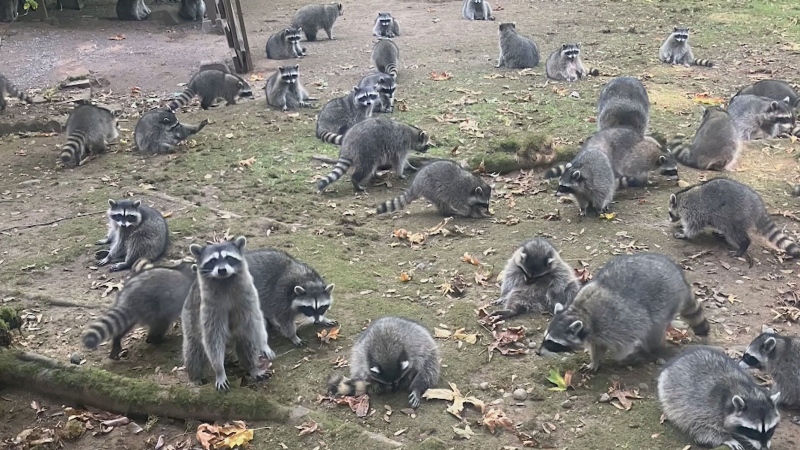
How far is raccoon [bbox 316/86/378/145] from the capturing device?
10029mm

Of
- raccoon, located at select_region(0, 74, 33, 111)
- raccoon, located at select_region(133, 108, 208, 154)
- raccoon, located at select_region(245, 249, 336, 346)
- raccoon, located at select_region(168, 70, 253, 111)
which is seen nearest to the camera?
raccoon, located at select_region(245, 249, 336, 346)

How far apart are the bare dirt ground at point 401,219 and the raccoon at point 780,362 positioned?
1.07ft

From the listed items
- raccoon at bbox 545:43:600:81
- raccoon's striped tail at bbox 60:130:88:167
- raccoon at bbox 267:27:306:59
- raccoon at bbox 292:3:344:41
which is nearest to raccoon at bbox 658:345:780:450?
raccoon's striped tail at bbox 60:130:88:167

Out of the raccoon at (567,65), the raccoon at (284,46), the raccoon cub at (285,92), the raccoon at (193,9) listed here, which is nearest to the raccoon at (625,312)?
the raccoon cub at (285,92)

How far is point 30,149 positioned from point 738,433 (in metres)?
9.33

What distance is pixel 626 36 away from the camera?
49.9 feet

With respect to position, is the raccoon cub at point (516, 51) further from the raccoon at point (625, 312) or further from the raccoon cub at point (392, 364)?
the raccoon cub at point (392, 364)

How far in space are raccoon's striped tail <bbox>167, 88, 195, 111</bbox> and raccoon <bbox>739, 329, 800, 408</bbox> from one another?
9.48 meters

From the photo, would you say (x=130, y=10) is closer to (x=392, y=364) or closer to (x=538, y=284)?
(x=538, y=284)

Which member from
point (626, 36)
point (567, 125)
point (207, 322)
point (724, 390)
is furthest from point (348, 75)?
point (724, 390)

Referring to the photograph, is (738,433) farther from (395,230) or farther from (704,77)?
(704,77)

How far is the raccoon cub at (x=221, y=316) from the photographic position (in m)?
4.48

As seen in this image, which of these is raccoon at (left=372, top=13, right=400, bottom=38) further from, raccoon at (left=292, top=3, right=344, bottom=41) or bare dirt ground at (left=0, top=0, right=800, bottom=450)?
raccoon at (left=292, top=3, right=344, bottom=41)

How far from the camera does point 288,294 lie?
208 inches
